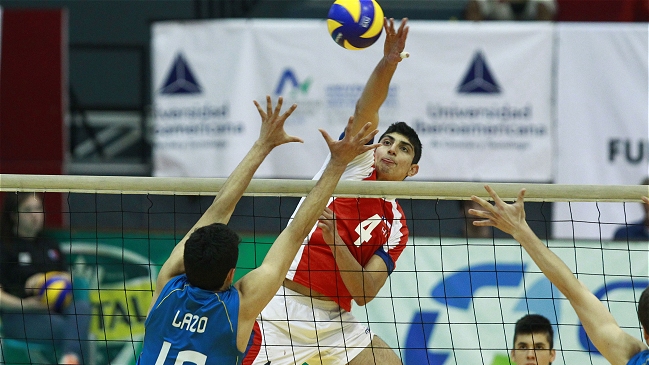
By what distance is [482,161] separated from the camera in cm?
1065

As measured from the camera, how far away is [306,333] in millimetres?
5953

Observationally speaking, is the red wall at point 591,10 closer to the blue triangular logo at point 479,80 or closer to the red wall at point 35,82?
the blue triangular logo at point 479,80

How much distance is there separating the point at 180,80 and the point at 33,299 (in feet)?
10.9

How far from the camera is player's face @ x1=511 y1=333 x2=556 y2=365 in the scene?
6352 millimetres

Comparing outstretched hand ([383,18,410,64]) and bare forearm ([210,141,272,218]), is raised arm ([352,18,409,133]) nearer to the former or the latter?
outstretched hand ([383,18,410,64])

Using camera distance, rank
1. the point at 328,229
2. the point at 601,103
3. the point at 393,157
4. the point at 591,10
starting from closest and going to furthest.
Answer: the point at 328,229
the point at 393,157
the point at 601,103
the point at 591,10

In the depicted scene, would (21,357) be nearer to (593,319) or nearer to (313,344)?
(313,344)

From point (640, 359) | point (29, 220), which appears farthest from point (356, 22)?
point (29, 220)

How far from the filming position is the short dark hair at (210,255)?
14.5 ft

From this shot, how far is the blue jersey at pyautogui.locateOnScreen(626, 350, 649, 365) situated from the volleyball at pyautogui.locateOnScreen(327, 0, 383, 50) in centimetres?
300

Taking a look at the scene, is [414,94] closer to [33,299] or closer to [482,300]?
[482,300]

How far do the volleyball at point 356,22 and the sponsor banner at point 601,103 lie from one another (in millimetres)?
4915

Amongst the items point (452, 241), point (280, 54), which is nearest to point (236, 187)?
point (452, 241)

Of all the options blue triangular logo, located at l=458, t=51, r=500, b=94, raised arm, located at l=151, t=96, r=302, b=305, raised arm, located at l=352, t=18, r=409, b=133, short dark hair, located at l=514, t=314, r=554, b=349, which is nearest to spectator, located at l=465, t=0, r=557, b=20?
blue triangular logo, located at l=458, t=51, r=500, b=94
